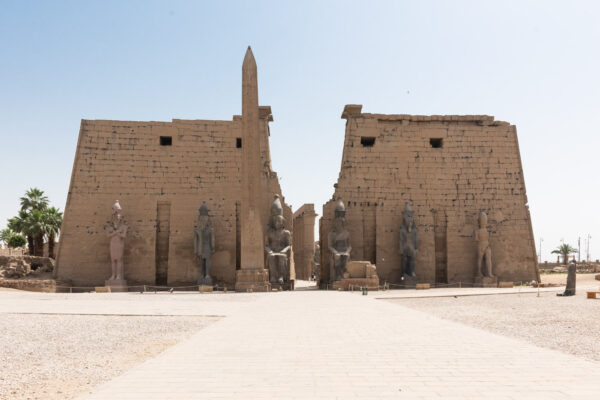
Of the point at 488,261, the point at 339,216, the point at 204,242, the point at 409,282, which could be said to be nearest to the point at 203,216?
the point at 204,242

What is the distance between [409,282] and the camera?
16.9 metres

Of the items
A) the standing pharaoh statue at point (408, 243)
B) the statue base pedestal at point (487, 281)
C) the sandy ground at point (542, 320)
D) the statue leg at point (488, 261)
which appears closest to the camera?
the sandy ground at point (542, 320)

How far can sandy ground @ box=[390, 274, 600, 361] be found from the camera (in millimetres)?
5203

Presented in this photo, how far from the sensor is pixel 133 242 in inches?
680

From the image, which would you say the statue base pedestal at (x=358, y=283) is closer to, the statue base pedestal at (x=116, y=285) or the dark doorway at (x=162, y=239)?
the dark doorway at (x=162, y=239)

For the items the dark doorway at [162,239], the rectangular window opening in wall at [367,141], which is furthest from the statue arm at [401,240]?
the dark doorway at [162,239]

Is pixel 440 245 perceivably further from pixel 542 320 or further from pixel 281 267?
pixel 542 320

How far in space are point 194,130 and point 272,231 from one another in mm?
5292

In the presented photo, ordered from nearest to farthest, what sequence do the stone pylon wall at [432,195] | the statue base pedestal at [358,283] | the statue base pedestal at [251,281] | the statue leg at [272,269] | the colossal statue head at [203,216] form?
→ the statue base pedestal at [251,281] < the statue base pedestal at [358,283] < the statue leg at [272,269] < the colossal statue head at [203,216] < the stone pylon wall at [432,195]

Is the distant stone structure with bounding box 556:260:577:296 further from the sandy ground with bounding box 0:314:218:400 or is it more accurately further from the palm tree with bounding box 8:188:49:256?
the palm tree with bounding box 8:188:49:256

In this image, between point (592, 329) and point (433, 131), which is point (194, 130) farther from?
point (592, 329)

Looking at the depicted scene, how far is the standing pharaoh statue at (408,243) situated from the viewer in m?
16.9

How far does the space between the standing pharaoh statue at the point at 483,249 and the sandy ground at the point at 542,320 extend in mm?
6693

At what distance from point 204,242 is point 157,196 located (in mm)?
2897
